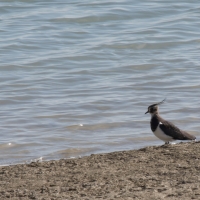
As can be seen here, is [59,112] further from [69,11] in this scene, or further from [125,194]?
[69,11]

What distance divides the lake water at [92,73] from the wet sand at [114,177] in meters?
1.28

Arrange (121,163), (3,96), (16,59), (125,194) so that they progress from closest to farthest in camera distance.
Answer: (125,194), (121,163), (3,96), (16,59)

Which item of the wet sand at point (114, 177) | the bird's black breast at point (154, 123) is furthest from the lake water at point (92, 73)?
the wet sand at point (114, 177)

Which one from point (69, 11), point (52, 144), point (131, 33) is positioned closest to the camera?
point (52, 144)

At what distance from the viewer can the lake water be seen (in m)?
8.91

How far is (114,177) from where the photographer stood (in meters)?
6.20

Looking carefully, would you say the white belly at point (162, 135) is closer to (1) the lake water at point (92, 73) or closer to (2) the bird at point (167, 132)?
(2) the bird at point (167, 132)

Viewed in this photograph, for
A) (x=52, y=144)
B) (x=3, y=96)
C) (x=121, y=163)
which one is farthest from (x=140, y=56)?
(x=121, y=163)

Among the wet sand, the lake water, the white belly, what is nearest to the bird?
the white belly

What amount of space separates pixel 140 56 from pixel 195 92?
2.72m

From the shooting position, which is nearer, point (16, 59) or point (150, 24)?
point (16, 59)

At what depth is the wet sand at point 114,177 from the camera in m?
5.64

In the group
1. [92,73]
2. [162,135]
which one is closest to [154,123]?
[162,135]

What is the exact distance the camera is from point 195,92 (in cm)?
1095
